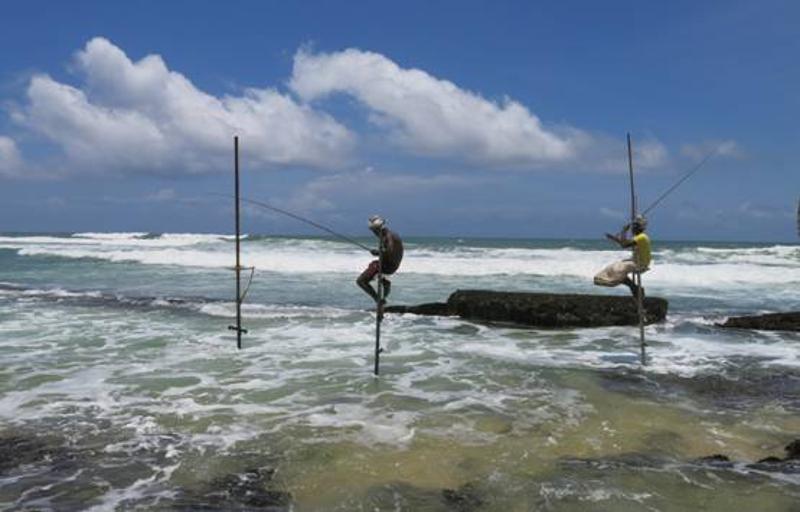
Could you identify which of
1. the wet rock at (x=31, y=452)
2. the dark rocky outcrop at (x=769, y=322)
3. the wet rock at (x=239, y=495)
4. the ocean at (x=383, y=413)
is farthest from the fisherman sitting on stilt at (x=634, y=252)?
the wet rock at (x=31, y=452)

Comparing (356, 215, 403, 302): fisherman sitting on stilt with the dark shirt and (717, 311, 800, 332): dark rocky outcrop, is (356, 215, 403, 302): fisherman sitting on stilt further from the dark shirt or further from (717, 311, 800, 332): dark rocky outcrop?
(717, 311, 800, 332): dark rocky outcrop

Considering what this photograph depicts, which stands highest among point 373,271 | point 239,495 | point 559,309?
point 373,271

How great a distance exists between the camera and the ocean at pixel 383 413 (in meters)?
5.20

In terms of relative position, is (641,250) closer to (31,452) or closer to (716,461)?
(716,461)

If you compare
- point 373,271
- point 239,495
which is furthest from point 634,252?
point 239,495

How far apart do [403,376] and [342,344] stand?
2705mm

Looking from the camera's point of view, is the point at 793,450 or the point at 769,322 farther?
the point at 769,322

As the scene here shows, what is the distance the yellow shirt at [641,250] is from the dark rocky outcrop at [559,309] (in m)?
3.50

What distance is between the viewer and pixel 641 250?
10398mm

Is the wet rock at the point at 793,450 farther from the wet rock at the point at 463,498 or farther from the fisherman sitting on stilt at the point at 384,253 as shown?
the fisherman sitting on stilt at the point at 384,253

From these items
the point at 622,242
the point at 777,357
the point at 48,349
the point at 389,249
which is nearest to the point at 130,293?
the point at 48,349

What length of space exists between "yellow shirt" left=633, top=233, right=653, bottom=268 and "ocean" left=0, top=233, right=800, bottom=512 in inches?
57.6

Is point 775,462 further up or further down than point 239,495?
further up

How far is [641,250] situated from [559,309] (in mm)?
3647
